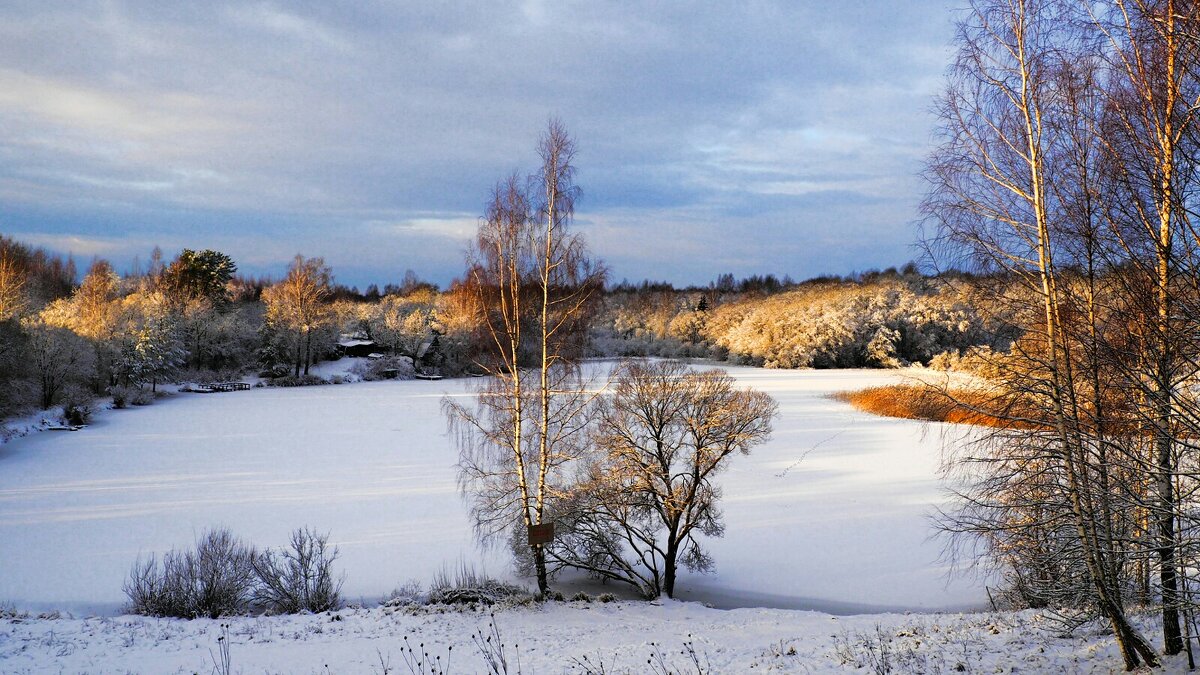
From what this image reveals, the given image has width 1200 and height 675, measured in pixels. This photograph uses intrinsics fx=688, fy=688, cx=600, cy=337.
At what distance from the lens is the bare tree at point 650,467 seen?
1192 centimetres

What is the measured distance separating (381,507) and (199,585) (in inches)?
191

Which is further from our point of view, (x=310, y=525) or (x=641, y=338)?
(x=641, y=338)

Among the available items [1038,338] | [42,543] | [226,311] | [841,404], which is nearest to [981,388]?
[1038,338]

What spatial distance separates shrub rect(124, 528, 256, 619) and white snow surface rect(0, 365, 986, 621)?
1.83 ft

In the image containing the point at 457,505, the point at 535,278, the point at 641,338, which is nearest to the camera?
the point at 535,278

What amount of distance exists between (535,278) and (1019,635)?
8461 millimetres

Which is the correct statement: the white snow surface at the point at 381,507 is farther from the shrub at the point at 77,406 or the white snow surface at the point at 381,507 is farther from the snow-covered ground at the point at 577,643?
the shrub at the point at 77,406

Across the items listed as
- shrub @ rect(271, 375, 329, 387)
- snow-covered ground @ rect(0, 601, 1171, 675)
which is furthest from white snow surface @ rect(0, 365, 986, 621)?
shrub @ rect(271, 375, 329, 387)

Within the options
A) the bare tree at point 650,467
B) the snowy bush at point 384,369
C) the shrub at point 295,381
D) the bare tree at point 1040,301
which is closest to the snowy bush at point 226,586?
the bare tree at point 650,467

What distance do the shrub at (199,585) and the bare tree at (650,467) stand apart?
5.24 meters

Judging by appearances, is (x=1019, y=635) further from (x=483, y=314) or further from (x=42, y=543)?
(x=42, y=543)

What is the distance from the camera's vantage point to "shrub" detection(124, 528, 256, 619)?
10.5 metres

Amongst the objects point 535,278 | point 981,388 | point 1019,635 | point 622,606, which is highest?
point 535,278

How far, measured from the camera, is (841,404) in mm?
34156
